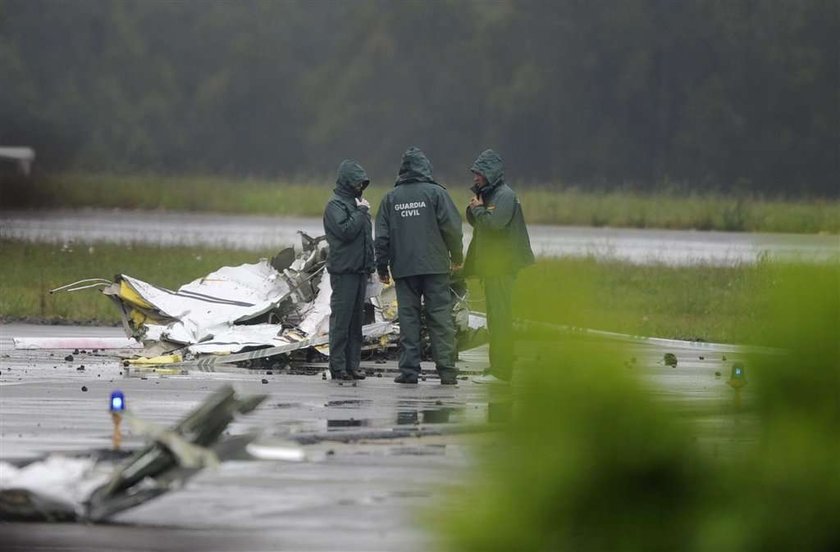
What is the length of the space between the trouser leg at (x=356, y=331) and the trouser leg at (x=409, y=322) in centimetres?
32

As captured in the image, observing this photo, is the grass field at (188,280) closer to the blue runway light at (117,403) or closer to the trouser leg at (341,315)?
the trouser leg at (341,315)

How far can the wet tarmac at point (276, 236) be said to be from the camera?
29.2 m

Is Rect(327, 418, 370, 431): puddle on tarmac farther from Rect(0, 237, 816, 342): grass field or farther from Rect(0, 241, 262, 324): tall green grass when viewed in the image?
Rect(0, 241, 262, 324): tall green grass

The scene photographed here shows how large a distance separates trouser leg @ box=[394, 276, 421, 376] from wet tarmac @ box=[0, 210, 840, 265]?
8815 millimetres

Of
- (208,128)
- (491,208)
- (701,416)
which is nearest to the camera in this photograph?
(701,416)

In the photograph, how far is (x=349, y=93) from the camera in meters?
55.2

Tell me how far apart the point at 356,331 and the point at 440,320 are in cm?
78

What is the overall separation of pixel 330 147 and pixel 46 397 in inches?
1652

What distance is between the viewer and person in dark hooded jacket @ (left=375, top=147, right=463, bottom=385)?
13.6 m

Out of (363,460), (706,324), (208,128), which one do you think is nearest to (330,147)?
(208,128)

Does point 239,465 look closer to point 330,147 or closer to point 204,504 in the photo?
point 204,504

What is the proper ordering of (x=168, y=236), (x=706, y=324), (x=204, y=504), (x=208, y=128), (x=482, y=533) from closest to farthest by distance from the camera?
(x=482, y=533)
(x=204, y=504)
(x=706, y=324)
(x=168, y=236)
(x=208, y=128)

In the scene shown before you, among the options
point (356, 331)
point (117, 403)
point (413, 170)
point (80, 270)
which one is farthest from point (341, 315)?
point (80, 270)

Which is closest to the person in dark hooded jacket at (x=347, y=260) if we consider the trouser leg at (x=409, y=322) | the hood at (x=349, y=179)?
the hood at (x=349, y=179)
